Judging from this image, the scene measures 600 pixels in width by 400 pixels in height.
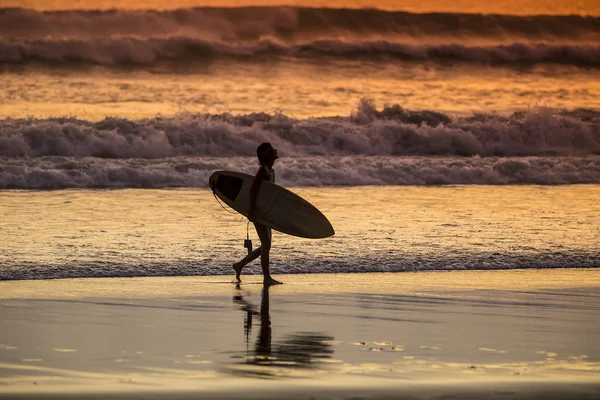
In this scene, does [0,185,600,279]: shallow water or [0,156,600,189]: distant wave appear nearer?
[0,185,600,279]: shallow water

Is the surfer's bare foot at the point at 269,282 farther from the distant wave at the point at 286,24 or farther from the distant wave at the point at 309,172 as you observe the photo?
the distant wave at the point at 286,24

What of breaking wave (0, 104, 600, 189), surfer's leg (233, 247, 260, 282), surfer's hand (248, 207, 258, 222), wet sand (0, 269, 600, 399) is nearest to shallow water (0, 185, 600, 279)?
surfer's leg (233, 247, 260, 282)

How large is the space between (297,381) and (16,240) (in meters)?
9.14

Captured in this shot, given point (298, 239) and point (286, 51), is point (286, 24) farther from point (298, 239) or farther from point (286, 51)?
point (298, 239)

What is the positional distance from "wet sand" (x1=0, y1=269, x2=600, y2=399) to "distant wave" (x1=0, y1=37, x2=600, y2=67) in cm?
3891

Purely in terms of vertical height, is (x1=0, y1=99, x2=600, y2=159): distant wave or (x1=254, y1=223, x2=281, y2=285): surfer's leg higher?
(x1=0, y1=99, x2=600, y2=159): distant wave

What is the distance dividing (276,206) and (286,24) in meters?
40.1

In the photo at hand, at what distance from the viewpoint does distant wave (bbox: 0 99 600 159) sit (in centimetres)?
→ 3634

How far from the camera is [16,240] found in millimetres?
15688

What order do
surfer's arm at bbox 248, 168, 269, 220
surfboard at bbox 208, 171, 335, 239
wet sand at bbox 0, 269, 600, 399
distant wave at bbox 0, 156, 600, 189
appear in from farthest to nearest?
distant wave at bbox 0, 156, 600, 189 < surfboard at bbox 208, 171, 335, 239 < surfer's arm at bbox 248, 168, 269, 220 < wet sand at bbox 0, 269, 600, 399

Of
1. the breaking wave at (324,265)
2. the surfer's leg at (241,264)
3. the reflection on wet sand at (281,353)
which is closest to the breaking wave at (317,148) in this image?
the breaking wave at (324,265)

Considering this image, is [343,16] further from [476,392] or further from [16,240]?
[476,392]

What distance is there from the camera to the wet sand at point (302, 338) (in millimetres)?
7266

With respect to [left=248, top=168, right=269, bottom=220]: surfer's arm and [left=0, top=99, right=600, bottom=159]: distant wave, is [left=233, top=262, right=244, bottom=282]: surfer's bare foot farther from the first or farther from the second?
[left=0, top=99, right=600, bottom=159]: distant wave
